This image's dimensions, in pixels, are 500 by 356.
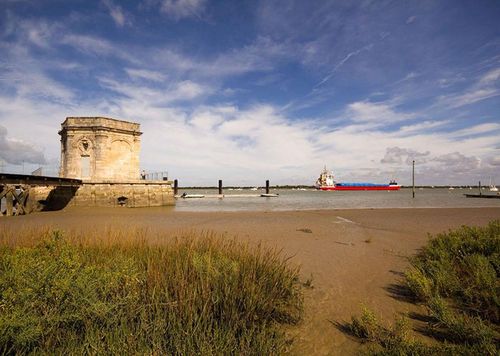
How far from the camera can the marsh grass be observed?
8.64 ft

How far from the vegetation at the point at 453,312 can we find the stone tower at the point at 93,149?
93.4ft

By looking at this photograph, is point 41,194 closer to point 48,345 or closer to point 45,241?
point 45,241

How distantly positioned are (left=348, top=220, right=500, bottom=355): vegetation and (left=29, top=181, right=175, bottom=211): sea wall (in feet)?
90.5

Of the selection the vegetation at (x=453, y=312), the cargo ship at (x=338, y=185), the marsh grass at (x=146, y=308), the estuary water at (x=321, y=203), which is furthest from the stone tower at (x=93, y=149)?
the cargo ship at (x=338, y=185)

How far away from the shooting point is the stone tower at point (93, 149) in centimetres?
2766

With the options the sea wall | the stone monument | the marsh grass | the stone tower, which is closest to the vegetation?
the marsh grass

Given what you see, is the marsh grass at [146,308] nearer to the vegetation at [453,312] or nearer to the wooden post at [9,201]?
the vegetation at [453,312]

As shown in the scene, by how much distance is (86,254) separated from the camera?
16.6ft

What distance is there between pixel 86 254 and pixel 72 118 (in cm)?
2805

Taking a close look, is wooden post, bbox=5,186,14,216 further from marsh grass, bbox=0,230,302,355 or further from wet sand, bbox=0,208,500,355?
marsh grass, bbox=0,230,302,355

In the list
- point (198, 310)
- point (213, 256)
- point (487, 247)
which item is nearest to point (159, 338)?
point (198, 310)

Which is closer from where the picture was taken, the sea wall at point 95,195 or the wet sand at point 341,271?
the wet sand at point 341,271

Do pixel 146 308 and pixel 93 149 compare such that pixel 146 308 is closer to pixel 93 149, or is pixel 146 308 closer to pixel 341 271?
pixel 341 271

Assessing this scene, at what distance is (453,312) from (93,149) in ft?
101
